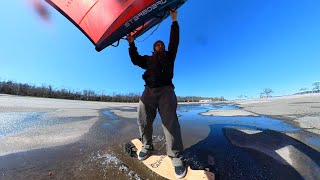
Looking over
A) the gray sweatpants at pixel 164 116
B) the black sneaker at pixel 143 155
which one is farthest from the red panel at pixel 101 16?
the black sneaker at pixel 143 155

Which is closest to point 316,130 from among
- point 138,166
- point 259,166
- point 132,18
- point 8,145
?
point 259,166

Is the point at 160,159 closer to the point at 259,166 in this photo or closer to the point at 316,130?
the point at 259,166

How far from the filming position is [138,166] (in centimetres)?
353

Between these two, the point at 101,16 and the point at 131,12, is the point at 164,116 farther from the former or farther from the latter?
the point at 101,16

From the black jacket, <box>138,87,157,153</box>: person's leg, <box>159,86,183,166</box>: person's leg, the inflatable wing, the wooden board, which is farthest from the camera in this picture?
the inflatable wing

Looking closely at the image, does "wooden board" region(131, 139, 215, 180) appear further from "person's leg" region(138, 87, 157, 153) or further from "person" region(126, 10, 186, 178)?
"person's leg" region(138, 87, 157, 153)

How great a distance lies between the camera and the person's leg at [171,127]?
342 cm

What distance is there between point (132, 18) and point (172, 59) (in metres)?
0.95

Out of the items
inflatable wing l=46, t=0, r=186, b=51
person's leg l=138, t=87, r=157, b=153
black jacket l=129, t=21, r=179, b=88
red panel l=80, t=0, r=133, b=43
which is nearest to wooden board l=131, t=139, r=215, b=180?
person's leg l=138, t=87, r=157, b=153

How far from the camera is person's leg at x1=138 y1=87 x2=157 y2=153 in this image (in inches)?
152

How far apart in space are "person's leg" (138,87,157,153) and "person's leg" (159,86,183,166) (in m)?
0.26

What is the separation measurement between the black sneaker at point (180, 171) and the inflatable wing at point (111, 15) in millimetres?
2341

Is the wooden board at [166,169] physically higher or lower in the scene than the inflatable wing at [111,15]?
lower

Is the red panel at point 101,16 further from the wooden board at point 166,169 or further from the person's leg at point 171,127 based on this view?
the wooden board at point 166,169
